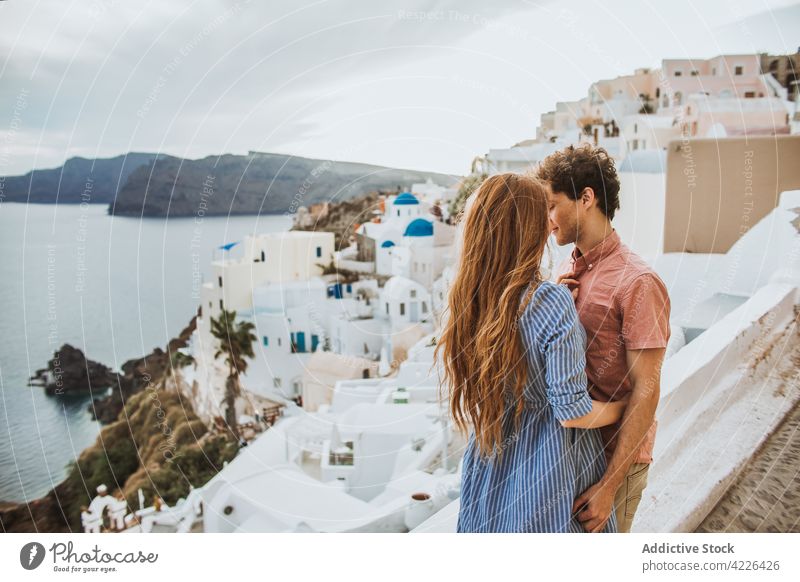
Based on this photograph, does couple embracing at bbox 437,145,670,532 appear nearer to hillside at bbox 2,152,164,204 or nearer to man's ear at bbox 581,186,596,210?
man's ear at bbox 581,186,596,210

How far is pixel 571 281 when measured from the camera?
1149mm

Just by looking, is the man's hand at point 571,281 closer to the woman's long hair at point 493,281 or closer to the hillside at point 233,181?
the woman's long hair at point 493,281

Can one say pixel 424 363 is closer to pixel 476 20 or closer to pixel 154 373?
pixel 154 373

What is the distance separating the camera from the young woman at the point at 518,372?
3.04 ft

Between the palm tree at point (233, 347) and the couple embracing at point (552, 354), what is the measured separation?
7.10 feet

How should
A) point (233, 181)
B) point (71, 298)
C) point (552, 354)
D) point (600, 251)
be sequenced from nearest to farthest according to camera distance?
point (552, 354) → point (600, 251) → point (71, 298) → point (233, 181)

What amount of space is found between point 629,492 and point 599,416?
25 centimetres

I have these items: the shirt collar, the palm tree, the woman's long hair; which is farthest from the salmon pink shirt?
the palm tree

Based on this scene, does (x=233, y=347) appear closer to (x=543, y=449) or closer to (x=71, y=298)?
(x=71, y=298)

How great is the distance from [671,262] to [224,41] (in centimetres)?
213

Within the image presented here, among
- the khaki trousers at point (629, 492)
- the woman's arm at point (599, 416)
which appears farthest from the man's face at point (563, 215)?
the khaki trousers at point (629, 492)

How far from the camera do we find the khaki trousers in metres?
1.12

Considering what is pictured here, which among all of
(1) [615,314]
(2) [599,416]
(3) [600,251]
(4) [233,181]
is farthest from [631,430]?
(4) [233,181]

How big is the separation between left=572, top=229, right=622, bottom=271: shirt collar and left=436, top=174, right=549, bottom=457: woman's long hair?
0.18 meters
